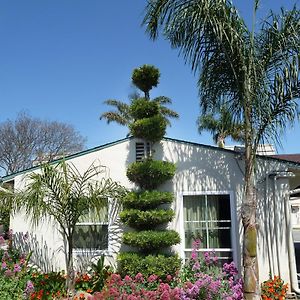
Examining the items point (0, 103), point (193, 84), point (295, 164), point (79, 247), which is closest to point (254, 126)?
point (193, 84)

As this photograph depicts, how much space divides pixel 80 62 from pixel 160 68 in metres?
2.95

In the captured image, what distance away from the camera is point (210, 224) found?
9344mm

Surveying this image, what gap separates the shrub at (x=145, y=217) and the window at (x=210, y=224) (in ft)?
2.48

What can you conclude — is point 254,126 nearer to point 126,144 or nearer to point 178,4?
point 178,4

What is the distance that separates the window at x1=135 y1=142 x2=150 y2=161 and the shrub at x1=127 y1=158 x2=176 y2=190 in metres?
0.55

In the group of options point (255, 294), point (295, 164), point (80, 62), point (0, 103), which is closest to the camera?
point (255, 294)

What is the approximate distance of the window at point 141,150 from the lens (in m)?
9.94

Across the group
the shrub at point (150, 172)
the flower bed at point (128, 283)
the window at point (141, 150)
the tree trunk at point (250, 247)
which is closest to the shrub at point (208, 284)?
the flower bed at point (128, 283)

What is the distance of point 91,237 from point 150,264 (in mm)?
2139

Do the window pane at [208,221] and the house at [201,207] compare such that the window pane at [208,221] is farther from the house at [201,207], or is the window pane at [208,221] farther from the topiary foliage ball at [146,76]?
the topiary foliage ball at [146,76]

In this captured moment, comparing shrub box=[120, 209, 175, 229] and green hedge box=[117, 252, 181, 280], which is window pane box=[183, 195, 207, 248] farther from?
green hedge box=[117, 252, 181, 280]

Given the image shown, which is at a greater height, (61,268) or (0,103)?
(0,103)

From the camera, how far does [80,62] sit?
11.6m

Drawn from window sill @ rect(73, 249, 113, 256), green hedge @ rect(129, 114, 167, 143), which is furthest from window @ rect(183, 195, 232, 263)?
window sill @ rect(73, 249, 113, 256)
